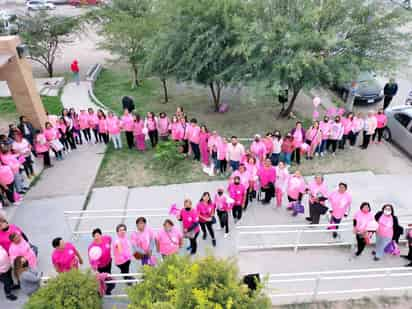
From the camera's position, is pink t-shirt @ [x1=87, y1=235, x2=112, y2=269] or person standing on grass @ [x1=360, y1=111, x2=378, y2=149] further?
person standing on grass @ [x1=360, y1=111, x2=378, y2=149]

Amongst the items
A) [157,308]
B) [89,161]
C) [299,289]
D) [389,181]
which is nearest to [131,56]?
[89,161]

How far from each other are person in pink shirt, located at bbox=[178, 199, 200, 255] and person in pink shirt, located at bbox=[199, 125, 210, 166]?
3761mm

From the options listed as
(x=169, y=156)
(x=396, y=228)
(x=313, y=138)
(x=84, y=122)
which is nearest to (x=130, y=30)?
(x=84, y=122)

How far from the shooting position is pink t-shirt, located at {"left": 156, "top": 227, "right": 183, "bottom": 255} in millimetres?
6586

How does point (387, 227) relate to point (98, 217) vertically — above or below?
above

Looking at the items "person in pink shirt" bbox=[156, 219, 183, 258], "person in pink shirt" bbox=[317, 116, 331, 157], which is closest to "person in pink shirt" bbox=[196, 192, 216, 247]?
"person in pink shirt" bbox=[156, 219, 183, 258]

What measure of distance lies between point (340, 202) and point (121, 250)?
441 cm

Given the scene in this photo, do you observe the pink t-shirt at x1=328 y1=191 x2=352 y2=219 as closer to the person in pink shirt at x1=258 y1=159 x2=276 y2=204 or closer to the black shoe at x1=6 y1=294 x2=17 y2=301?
the person in pink shirt at x1=258 y1=159 x2=276 y2=204

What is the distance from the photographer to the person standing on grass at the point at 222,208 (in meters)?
7.54

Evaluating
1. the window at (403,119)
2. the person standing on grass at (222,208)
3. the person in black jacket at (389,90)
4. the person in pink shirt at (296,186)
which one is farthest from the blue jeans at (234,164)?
the person in black jacket at (389,90)

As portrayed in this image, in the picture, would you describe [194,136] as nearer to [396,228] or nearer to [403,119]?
[396,228]

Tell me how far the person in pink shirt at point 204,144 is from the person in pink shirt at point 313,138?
10.0 feet

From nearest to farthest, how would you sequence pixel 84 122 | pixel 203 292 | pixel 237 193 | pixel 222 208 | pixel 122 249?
pixel 203 292, pixel 122 249, pixel 222 208, pixel 237 193, pixel 84 122

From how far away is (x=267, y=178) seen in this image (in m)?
8.53
